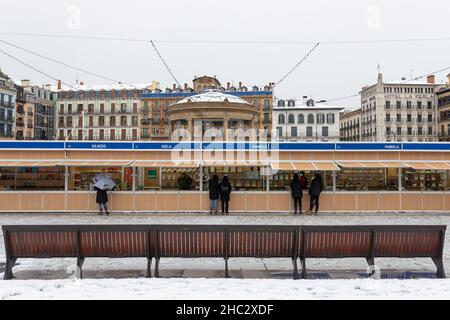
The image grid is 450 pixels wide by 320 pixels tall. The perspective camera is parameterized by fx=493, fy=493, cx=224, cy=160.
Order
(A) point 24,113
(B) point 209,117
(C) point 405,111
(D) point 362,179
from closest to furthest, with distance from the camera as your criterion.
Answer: (D) point 362,179
(B) point 209,117
(A) point 24,113
(C) point 405,111

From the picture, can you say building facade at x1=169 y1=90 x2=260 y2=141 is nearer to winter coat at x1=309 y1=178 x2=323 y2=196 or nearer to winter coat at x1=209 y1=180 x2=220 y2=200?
winter coat at x1=209 y1=180 x2=220 y2=200

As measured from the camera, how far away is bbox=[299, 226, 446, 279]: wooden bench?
788 cm

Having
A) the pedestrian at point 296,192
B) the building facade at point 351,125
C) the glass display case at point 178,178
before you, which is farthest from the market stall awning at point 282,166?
the building facade at point 351,125

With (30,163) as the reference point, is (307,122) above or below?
above

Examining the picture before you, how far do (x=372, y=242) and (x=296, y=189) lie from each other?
1107 cm

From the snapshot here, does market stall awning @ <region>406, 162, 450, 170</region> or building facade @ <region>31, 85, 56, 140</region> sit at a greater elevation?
building facade @ <region>31, 85, 56, 140</region>

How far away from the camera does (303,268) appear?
7.69m

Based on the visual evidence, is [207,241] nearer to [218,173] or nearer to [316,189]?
[316,189]

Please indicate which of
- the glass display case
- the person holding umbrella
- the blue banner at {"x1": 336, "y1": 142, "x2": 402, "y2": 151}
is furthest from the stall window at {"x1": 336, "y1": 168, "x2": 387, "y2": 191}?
the person holding umbrella

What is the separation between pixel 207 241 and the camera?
7.94m

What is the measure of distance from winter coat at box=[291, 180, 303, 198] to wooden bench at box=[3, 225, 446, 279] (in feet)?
35.9

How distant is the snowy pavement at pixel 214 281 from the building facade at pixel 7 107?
66450 mm

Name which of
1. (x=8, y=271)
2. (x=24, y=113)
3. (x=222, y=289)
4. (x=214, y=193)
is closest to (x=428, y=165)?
(x=214, y=193)
